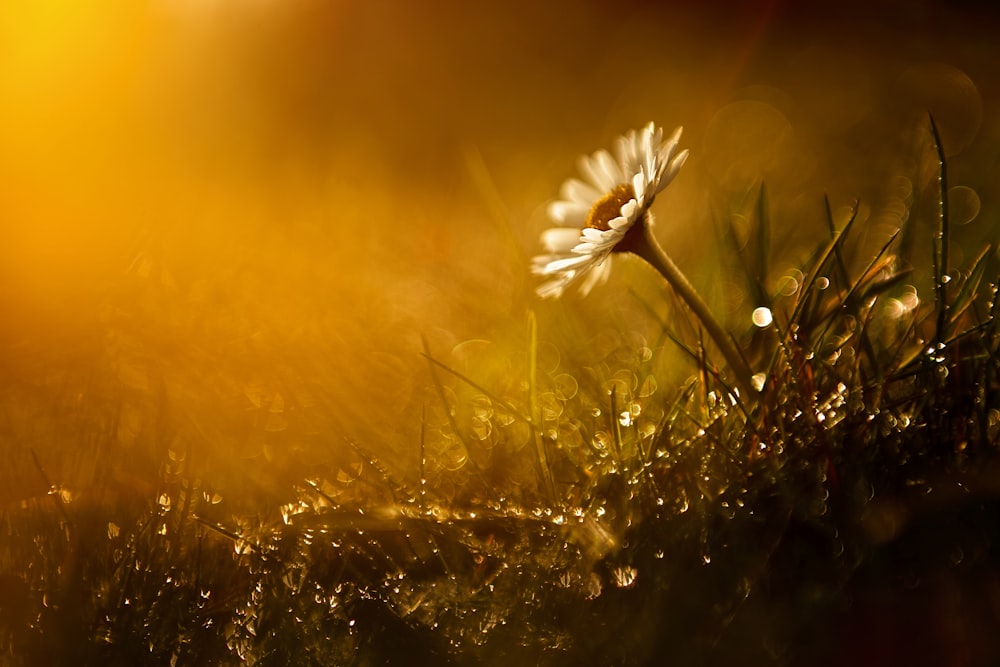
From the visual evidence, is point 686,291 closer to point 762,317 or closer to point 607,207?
point 762,317

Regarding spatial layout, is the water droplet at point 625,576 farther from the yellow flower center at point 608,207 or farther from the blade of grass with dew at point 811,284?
the yellow flower center at point 608,207

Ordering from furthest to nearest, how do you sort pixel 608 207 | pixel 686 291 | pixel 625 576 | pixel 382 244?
pixel 382 244 → pixel 608 207 → pixel 686 291 → pixel 625 576

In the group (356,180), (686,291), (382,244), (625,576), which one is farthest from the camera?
(356,180)

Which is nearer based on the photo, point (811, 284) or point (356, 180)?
point (811, 284)

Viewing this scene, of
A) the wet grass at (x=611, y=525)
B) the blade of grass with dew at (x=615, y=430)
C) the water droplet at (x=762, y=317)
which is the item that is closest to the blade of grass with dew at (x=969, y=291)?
the wet grass at (x=611, y=525)

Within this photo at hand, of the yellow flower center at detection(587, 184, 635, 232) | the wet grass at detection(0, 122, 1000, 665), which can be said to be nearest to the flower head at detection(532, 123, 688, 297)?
the yellow flower center at detection(587, 184, 635, 232)

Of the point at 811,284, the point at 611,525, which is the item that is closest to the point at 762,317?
the point at 811,284

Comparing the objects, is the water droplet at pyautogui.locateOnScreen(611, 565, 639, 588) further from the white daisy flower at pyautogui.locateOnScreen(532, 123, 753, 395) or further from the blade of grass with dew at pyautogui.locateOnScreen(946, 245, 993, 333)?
the blade of grass with dew at pyautogui.locateOnScreen(946, 245, 993, 333)

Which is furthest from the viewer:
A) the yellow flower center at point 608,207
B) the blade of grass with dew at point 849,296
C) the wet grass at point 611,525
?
the yellow flower center at point 608,207

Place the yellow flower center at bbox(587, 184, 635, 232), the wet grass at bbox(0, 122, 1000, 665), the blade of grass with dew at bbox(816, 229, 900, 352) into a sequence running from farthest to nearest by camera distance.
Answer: the yellow flower center at bbox(587, 184, 635, 232) → the blade of grass with dew at bbox(816, 229, 900, 352) → the wet grass at bbox(0, 122, 1000, 665)
